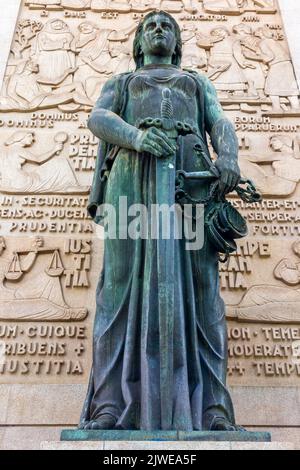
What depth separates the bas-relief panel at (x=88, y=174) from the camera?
4711 mm

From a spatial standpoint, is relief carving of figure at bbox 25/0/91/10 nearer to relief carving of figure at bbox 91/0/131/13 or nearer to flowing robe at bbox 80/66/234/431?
relief carving of figure at bbox 91/0/131/13

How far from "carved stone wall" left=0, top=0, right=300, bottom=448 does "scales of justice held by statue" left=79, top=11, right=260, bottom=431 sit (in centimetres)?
176

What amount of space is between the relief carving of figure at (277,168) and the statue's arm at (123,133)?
2740 mm

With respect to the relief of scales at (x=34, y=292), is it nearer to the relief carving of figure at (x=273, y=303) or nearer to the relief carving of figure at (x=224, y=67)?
the relief carving of figure at (x=273, y=303)

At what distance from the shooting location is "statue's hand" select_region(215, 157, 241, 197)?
9.95 ft

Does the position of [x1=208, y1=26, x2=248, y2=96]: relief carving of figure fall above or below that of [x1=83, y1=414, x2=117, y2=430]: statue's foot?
above

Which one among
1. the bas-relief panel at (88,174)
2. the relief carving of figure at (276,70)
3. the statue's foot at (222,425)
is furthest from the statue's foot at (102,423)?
the relief carving of figure at (276,70)

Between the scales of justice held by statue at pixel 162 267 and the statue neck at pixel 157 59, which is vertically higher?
the statue neck at pixel 157 59

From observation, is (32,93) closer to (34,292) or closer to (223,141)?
(34,292)

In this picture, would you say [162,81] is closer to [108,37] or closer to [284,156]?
[284,156]

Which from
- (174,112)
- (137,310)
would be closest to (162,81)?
(174,112)

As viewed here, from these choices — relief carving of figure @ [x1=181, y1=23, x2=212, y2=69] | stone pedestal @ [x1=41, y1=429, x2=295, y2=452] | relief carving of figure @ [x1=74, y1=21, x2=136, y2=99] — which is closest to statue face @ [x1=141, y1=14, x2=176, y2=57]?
stone pedestal @ [x1=41, y1=429, x2=295, y2=452]

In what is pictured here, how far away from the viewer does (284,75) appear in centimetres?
682

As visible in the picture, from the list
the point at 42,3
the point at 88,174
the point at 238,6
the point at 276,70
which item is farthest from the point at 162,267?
the point at 42,3
